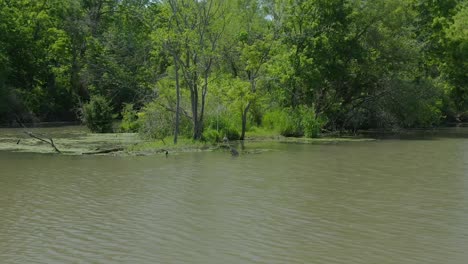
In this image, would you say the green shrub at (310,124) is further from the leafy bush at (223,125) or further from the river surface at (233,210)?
the river surface at (233,210)

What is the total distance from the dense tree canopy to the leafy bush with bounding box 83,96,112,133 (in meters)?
0.81

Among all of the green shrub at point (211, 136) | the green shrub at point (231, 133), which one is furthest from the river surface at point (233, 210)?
the green shrub at point (231, 133)

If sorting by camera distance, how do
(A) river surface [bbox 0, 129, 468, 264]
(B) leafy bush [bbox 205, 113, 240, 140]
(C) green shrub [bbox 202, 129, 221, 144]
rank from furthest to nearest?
1. (B) leafy bush [bbox 205, 113, 240, 140]
2. (C) green shrub [bbox 202, 129, 221, 144]
3. (A) river surface [bbox 0, 129, 468, 264]

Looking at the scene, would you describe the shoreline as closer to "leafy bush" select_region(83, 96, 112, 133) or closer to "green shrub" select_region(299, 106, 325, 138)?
"green shrub" select_region(299, 106, 325, 138)

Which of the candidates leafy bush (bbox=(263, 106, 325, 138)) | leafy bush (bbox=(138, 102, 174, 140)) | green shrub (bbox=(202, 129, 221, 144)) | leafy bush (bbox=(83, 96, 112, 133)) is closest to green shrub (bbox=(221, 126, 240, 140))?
green shrub (bbox=(202, 129, 221, 144))

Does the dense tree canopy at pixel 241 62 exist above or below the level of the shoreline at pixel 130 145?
above

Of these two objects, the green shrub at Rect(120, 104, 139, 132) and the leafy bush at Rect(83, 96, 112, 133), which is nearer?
the green shrub at Rect(120, 104, 139, 132)

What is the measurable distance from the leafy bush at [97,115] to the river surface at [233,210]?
47.1 ft

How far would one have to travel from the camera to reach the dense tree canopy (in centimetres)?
2831

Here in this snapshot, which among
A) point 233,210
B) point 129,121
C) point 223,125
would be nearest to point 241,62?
point 129,121

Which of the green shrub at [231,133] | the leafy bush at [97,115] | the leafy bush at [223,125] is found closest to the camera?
the leafy bush at [223,125]

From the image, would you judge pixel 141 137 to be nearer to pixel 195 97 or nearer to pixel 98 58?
pixel 195 97

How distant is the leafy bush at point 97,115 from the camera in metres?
35.7

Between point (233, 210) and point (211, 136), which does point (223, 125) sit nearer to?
point (211, 136)
